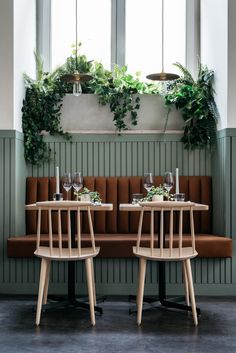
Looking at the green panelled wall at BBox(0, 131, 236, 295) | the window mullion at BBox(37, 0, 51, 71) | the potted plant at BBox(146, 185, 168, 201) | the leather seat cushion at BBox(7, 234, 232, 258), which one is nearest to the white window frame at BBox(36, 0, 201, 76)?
the window mullion at BBox(37, 0, 51, 71)

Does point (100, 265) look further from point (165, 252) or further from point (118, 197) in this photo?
point (165, 252)

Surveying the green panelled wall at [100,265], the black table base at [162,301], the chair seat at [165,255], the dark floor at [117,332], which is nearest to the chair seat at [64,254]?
the chair seat at [165,255]

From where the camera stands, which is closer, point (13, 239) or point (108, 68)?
point (13, 239)

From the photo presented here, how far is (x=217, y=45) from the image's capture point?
5.07m

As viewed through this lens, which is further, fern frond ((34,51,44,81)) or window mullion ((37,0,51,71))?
window mullion ((37,0,51,71))

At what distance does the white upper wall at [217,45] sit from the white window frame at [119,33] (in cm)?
14

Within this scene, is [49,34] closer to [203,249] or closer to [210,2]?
[210,2]

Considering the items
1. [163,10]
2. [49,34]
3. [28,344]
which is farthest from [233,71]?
[28,344]

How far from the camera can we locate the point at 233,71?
473 cm

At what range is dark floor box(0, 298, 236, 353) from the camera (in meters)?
3.14

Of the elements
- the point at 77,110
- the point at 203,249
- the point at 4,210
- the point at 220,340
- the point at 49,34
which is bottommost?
the point at 220,340

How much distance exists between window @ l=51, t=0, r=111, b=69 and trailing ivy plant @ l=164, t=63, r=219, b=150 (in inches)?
40.9

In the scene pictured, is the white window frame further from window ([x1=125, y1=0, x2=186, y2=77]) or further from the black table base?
the black table base

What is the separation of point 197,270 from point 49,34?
342cm
